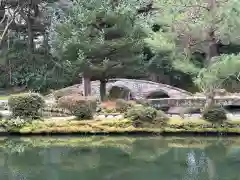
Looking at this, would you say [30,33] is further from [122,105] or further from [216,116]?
[216,116]

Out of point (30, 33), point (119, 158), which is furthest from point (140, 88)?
point (119, 158)

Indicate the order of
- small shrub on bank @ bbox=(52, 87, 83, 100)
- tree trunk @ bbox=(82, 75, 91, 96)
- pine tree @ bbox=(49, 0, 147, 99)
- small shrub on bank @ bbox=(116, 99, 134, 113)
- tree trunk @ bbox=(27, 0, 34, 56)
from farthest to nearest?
tree trunk @ bbox=(27, 0, 34, 56) < small shrub on bank @ bbox=(52, 87, 83, 100) < tree trunk @ bbox=(82, 75, 91, 96) < pine tree @ bbox=(49, 0, 147, 99) < small shrub on bank @ bbox=(116, 99, 134, 113)

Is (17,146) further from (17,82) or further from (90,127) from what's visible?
(17,82)

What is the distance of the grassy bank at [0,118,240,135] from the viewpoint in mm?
16234

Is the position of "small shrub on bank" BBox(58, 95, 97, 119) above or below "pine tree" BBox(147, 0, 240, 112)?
below

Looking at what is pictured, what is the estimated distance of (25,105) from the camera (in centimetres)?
1744

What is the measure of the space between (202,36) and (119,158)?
19.3 ft

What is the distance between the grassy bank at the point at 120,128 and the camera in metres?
16.2

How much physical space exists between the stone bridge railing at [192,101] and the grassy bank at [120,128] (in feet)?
12.5

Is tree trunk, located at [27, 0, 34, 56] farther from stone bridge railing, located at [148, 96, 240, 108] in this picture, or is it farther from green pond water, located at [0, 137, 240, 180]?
green pond water, located at [0, 137, 240, 180]

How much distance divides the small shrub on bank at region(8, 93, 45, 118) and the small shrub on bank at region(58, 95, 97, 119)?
3.60ft

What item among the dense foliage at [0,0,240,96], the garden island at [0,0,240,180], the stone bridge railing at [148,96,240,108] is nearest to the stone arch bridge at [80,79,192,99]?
the garden island at [0,0,240,180]

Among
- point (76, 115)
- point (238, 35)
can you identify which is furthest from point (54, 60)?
point (238, 35)

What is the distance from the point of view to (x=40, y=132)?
1662 centimetres
